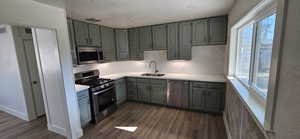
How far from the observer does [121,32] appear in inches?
161

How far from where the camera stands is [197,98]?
321cm

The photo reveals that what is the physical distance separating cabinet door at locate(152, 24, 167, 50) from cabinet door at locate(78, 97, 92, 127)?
7.81ft

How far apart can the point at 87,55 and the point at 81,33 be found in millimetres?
533

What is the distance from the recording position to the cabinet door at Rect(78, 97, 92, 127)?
2.59 meters

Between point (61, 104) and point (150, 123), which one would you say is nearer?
point (61, 104)

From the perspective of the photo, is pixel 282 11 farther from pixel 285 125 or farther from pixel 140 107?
pixel 140 107

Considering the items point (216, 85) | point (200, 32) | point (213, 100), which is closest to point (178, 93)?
point (213, 100)

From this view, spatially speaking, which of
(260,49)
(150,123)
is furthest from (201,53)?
(150,123)

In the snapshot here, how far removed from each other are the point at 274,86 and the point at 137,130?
7.88ft

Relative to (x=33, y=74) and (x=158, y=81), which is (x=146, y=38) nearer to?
(x=158, y=81)

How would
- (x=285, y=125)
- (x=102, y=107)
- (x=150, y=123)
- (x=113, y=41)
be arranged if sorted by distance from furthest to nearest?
(x=113, y=41) → (x=102, y=107) → (x=150, y=123) → (x=285, y=125)

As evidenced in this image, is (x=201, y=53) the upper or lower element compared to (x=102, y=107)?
upper

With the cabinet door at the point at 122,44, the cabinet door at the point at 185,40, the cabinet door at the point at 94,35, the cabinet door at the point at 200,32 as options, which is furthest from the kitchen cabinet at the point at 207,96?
the cabinet door at the point at 94,35

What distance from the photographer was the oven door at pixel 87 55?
294 centimetres
